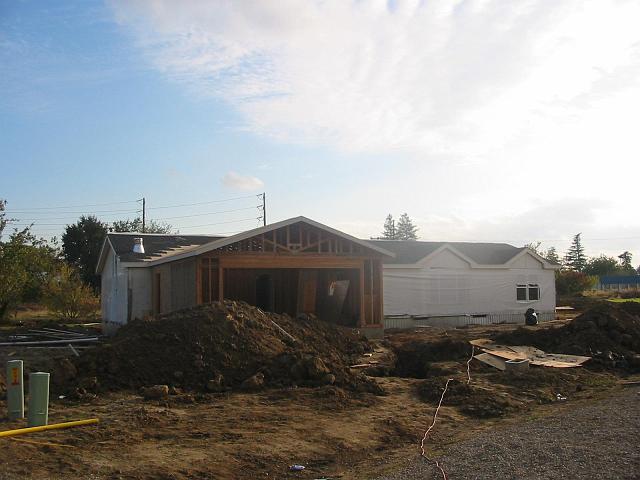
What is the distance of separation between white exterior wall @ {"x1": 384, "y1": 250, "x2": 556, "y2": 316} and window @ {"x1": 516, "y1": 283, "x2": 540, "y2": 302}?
18cm

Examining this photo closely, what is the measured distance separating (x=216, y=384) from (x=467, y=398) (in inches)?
175

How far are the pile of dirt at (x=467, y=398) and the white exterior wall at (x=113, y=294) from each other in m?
16.3

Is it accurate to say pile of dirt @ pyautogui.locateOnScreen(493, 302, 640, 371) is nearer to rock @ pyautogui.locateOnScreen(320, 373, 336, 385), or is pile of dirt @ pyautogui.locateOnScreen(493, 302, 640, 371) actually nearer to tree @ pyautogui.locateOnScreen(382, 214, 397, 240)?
rock @ pyautogui.locateOnScreen(320, 373, 336, 385)

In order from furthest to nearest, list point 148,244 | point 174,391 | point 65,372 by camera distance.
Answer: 1. point 148,244
2. point 65,372
3. point 174,391

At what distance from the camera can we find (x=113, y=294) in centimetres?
2778

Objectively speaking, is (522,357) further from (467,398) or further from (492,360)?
(467,398)

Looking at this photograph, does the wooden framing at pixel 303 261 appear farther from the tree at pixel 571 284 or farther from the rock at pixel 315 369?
the tree at pixel 571 284

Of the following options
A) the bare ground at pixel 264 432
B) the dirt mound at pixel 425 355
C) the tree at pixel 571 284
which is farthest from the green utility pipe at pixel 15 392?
the tree at pixel 571 284

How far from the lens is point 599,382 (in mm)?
13523

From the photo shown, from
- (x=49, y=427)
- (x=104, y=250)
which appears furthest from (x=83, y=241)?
(x=49, y=427)

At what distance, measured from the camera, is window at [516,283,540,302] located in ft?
106

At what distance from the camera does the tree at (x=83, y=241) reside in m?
56.6

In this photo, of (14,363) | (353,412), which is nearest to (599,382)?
(353,412)

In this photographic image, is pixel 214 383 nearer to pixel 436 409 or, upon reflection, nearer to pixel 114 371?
pixel 114 371
